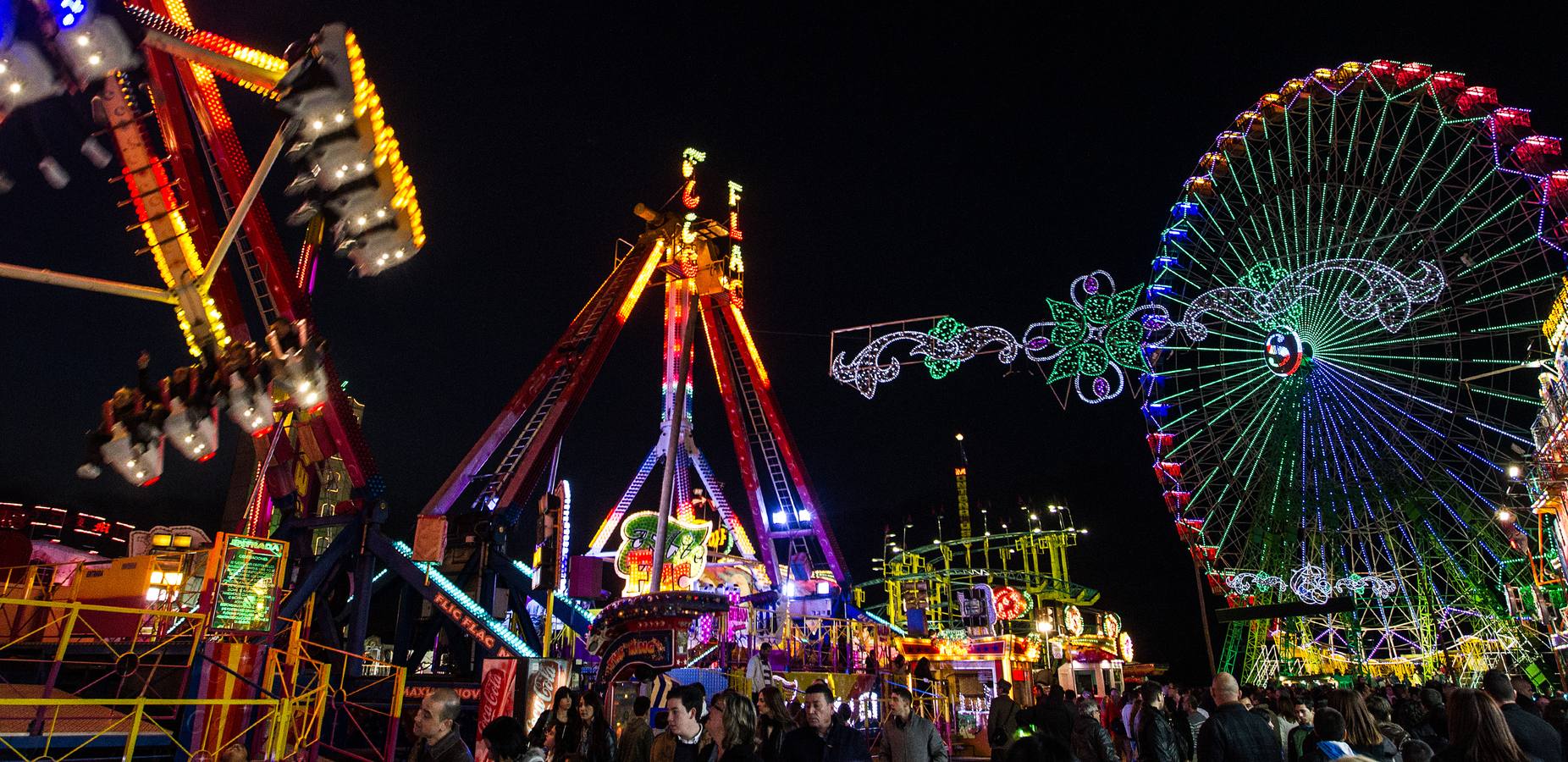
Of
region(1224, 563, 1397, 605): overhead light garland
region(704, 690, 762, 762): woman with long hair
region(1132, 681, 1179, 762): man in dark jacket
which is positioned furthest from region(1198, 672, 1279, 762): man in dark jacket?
region(1224, 563, 1397, 605): overhead light garland

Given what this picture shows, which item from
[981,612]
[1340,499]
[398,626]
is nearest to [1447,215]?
[1340,499]

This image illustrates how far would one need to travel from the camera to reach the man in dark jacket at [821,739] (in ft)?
18.6

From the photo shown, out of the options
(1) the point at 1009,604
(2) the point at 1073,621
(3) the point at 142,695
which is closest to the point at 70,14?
(3) the point at 142,695

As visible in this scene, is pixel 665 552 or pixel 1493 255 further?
pixel 665 552

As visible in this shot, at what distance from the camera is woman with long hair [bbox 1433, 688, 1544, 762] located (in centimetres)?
413

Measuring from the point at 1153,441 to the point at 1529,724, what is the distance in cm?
2567

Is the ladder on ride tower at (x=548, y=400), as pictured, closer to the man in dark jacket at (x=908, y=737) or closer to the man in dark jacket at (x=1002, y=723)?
the man in dark jacket at (x=1002, y=723)

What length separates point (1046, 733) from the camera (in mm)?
3492

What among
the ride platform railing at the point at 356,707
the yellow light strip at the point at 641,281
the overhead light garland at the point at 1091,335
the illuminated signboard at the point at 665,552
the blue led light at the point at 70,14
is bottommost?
the ride platform railing at the point at 356,707

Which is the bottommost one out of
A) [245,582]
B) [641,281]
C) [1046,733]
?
[1046,733]

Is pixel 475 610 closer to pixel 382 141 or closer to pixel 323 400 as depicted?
pixel 323 400

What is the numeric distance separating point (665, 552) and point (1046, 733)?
27452 mm

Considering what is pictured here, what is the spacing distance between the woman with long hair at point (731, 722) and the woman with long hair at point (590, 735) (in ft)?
7.01

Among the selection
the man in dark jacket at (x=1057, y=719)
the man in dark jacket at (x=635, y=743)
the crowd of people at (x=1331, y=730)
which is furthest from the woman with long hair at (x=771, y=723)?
the man in dark jacket at (x=1057, y=719)
